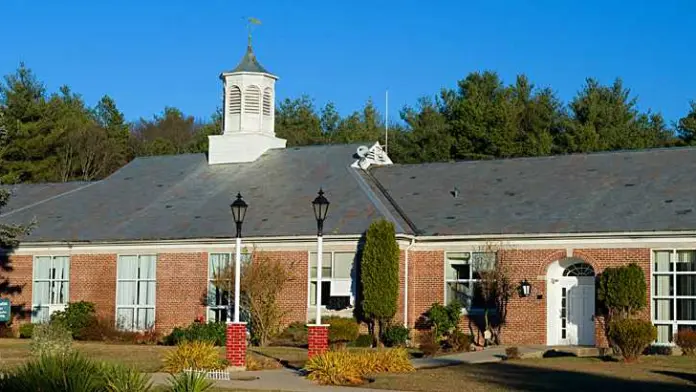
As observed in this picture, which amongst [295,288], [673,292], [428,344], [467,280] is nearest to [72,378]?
[428,344]

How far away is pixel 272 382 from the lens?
2292 centimetres

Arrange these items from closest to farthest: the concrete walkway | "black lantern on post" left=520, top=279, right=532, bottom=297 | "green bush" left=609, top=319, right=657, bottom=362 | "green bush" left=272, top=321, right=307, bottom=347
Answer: "green bush" left=609, top=319, right=657, bottom=362 < the concrete walkway < "black lantern on post" left=520, top=279, right=532, bottom=297 < "green bush" left=272, top=321, right=307, bottom=347

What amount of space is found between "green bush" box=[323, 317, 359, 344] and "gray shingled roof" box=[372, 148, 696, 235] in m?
4.31

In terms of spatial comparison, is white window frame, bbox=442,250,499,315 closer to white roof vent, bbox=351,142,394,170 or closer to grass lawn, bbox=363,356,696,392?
white roof vent, bbox=351,142,394,170

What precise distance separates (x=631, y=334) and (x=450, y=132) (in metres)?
40.2

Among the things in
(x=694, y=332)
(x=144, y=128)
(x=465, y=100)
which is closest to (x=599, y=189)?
(x=694, y=332)

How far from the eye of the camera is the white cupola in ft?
145

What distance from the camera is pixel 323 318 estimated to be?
3553cm

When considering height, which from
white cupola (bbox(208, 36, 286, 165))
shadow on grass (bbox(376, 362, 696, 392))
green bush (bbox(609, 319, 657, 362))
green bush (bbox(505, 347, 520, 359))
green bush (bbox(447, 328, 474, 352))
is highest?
white cupola (bbox(208, 36, 286, 165))

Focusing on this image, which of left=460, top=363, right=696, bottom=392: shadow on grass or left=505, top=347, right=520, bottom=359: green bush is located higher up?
left=505, top=347, right=520, bottom=359: green bush

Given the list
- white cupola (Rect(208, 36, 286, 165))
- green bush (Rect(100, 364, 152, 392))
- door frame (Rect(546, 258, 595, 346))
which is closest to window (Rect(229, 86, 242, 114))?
white cupola (Rect(208, 36, 286, 165))

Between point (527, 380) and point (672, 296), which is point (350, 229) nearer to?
point (672, 296)

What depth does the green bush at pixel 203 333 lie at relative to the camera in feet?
117

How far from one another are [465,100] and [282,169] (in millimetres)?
28753
